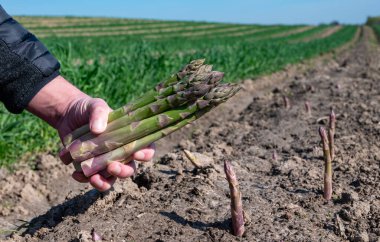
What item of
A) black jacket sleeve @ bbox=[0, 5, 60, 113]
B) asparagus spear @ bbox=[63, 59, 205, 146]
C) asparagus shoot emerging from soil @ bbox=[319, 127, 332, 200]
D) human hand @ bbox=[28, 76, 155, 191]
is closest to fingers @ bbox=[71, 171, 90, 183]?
human hand @ bbox=[28, 76, 155, 191]

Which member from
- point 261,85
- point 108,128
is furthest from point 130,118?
point 261,85

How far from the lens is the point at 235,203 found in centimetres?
247

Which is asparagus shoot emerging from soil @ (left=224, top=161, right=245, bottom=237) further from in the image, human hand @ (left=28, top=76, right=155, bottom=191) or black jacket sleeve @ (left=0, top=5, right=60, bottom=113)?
black jacket sleeve @ (left=0, top=5, right=60, bottom=113)

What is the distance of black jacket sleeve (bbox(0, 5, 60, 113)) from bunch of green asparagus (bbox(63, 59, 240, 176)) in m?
0.45

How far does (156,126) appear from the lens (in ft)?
8.37

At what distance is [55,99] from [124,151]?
22.6 inches

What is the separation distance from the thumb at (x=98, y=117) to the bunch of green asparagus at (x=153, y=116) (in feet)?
0.14

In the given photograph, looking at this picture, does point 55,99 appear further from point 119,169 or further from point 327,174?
point 327,174

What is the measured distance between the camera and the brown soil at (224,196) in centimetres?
271

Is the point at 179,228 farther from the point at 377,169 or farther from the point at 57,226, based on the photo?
the point at 377,169

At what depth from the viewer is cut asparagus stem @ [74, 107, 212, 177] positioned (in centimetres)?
259

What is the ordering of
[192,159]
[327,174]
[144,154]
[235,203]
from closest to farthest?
[235,203] → [144,154] → [327,174] → [192,159]

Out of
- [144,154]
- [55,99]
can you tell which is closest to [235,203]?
[144,154]

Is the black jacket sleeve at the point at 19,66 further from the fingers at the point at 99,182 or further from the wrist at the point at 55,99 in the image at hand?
the fingers at the point at 99,182
